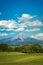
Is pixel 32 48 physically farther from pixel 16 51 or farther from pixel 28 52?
pixel 16 51

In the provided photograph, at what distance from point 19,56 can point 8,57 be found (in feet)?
5.00

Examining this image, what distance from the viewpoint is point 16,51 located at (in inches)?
932

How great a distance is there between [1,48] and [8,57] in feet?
7.23

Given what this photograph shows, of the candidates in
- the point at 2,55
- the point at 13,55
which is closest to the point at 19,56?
the point at 13,55

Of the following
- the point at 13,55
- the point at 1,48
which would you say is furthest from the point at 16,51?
the point at 1,48

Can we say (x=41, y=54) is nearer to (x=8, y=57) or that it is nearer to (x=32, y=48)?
(x=32, y=48)

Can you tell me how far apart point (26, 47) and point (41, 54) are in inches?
96.6

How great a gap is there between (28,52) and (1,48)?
3985 mm

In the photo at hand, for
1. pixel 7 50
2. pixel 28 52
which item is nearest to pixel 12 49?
pixel 7 50

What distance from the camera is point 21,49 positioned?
78.2ft

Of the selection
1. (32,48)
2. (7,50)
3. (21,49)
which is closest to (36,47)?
(32,48)

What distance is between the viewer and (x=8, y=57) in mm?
22625

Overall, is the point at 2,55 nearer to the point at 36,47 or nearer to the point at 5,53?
the point at 5,53

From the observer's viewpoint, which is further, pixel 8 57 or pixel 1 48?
pixel 1 48
